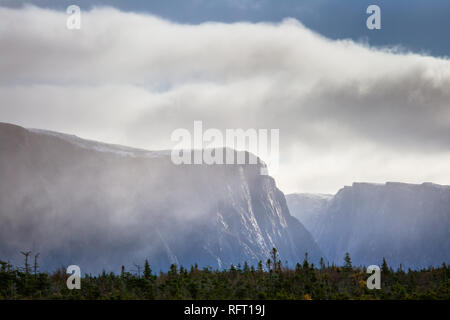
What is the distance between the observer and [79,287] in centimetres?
4172

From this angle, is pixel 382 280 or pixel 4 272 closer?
pixel 4 272

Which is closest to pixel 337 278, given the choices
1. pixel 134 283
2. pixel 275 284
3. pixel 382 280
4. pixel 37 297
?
pixel 382 280
